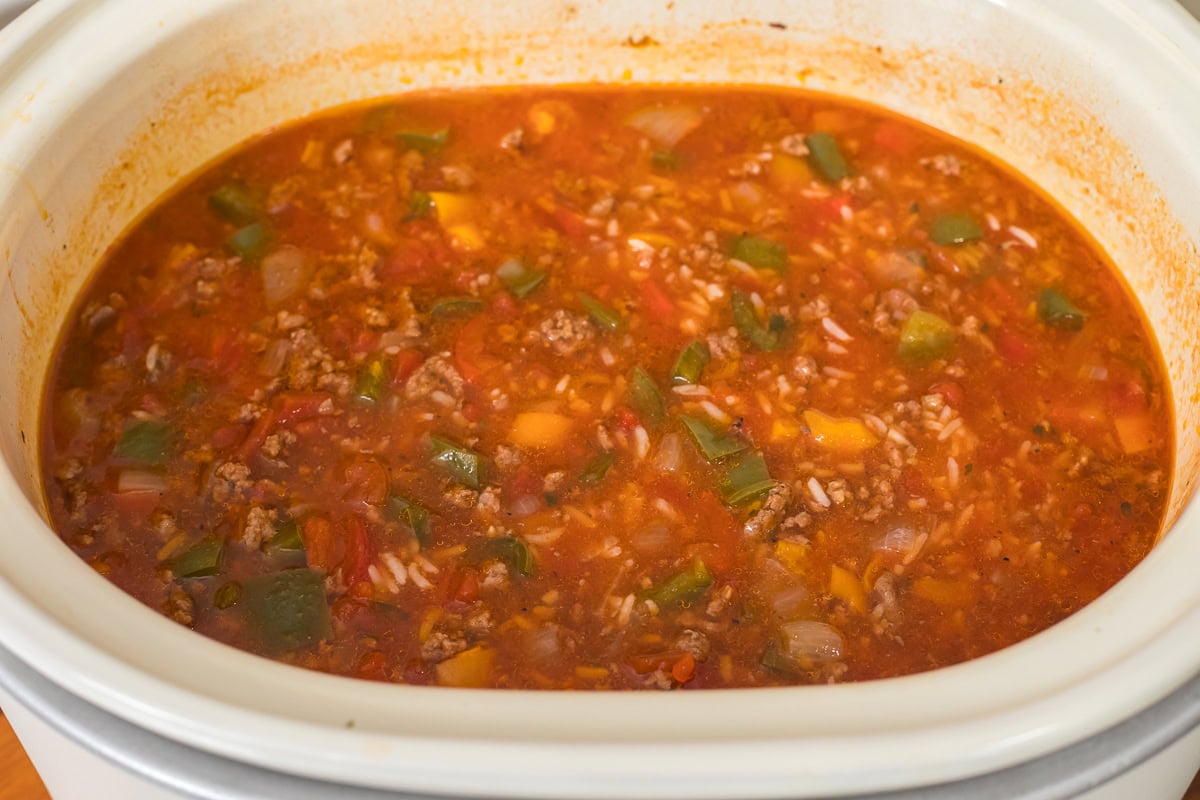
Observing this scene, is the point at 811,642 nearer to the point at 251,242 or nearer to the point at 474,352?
the point at 474,352

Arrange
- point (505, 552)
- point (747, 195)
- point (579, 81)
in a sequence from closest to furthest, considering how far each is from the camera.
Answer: point (505, 552)
point (747, 195)
point (579, 81)

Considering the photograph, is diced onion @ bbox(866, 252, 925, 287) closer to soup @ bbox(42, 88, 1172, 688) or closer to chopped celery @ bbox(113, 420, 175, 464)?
soup @ bbox(42, 88, 1172, 688)

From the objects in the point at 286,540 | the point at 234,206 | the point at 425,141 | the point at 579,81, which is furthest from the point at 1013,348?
the point at 234,206

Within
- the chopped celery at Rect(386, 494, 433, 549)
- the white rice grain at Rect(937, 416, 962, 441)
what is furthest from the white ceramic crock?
the chopped celery at Rect(386, 494, 433, 549)

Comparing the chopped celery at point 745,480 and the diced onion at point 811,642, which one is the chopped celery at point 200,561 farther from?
the diced onion at point 811,642

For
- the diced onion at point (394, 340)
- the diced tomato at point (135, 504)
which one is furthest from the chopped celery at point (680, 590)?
the diced tomato at point (135, 504)
